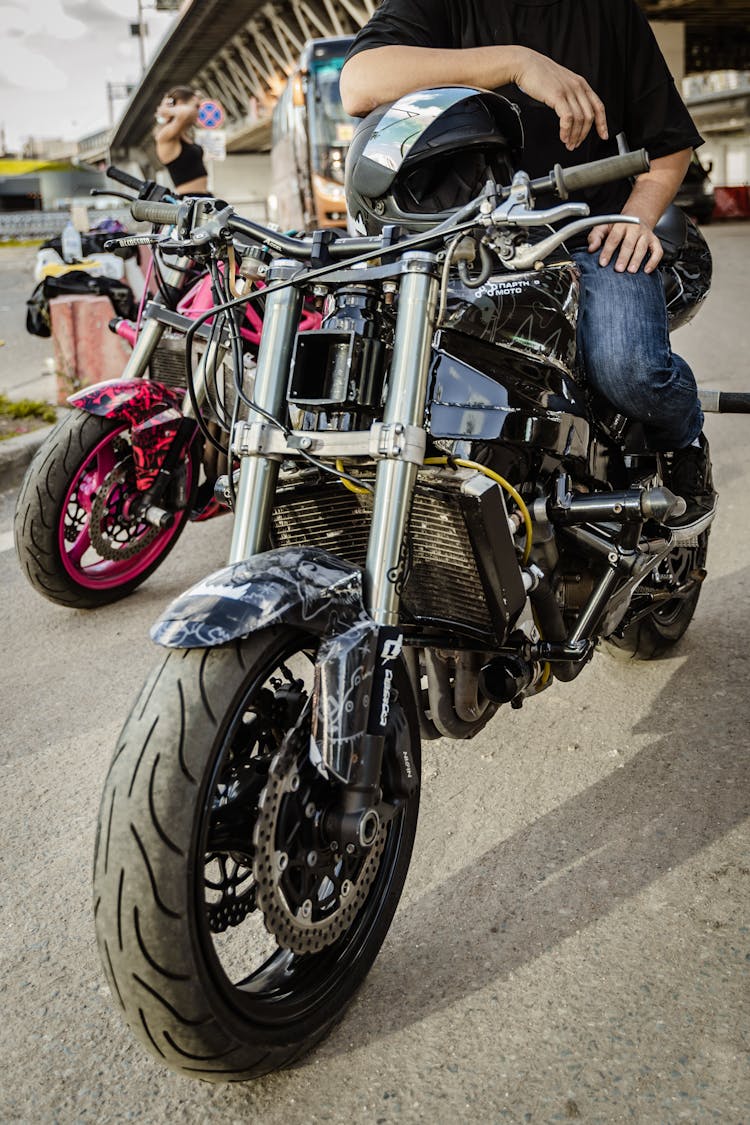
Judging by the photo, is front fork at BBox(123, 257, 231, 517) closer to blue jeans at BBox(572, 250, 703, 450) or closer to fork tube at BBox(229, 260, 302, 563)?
blue jeans at BBox(572, 250, 703, 450)

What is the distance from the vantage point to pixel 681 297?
3207 mm

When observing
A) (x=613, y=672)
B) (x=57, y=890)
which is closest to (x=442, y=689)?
(x=57, y=890)

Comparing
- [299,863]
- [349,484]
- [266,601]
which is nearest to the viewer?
[266,601]

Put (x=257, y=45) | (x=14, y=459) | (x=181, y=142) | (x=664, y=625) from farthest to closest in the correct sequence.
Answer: (x=257, y=45) → (x=181, y=142) → (x=14, y=459) → (x=664, y=625)

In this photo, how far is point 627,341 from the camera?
2672 mm

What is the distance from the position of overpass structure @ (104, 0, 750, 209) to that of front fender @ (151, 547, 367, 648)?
30999mm

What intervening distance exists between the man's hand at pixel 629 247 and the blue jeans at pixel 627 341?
0.07 ft

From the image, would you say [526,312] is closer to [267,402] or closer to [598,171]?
[598,171]

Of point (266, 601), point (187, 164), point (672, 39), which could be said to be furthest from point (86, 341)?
point (672, 39)

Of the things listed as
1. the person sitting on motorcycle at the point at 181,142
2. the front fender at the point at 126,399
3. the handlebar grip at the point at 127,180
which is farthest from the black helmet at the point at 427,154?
the person sitting on motorcycle at the point at 181,142

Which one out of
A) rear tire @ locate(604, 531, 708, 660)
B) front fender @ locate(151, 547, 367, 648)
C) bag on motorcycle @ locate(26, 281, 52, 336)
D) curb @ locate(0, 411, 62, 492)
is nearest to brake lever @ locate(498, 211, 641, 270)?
front fender @ locate(151, 547, 367, 648)

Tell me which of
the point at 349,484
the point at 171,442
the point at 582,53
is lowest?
the point at 171,442

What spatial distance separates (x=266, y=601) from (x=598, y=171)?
0.94 meters

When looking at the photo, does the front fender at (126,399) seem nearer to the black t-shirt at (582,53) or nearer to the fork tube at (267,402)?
the black t-shirt at (582,53)
